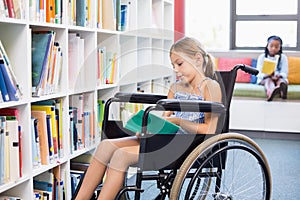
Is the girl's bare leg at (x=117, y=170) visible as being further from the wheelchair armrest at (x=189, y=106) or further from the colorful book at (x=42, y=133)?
the colorful book at (x=42, y=133)

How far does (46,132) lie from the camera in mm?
2297

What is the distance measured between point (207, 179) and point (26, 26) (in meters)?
1.10

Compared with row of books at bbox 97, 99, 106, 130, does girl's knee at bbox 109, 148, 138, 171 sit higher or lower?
lower

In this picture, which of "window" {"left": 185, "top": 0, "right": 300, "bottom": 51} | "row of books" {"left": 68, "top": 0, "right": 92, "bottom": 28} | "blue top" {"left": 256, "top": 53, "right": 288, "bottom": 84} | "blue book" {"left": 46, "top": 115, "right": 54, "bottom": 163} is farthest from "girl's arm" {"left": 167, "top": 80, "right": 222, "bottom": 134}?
"window" {"left": 185, "top": 0, "right": 300, "bottom": 51}

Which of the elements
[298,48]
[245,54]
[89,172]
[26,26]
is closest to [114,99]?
[89,172]

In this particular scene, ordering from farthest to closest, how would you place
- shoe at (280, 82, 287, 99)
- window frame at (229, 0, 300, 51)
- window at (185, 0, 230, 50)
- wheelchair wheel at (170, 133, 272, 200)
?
window at (185, 0, 230, 50) → window frame at (229, 0, 300, 51) → shoe at (280, 82, 287, 99) → wheelchair wheel at (170, 133, 272, 200)

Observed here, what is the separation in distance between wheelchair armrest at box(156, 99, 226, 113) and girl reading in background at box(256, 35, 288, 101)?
10.1 ft

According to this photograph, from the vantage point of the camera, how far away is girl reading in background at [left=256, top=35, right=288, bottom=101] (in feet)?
16.0

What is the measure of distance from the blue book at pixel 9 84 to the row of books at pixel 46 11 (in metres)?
0.30

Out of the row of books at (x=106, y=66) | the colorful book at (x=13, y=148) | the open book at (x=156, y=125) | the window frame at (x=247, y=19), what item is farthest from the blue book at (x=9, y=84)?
the window frame at (x=247, y=19)

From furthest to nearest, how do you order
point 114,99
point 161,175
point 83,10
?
1. point 83,10
2. point 114,99
3. point 161,175

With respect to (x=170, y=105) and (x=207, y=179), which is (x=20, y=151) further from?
(x=207, y=179)

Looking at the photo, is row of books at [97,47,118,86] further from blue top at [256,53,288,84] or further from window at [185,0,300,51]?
window at [185,0,300,51]

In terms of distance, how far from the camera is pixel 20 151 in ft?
6.87
